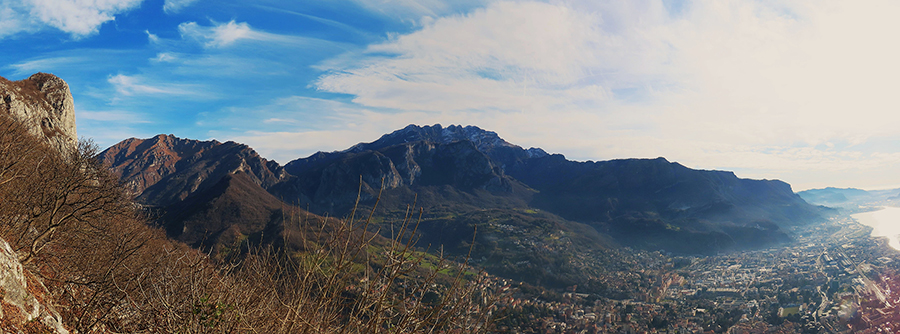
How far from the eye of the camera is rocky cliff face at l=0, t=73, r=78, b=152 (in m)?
45.8

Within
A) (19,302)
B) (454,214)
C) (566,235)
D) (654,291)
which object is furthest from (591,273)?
(19,302)

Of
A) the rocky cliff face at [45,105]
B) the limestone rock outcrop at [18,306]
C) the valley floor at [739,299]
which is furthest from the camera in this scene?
the valley floor at [739,299]

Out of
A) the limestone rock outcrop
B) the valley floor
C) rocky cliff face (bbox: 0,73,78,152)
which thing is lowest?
the valley floor

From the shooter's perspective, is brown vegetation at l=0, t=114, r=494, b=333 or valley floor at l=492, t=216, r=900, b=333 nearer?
brown vegetation at l=0, t=114, r=494, b=333

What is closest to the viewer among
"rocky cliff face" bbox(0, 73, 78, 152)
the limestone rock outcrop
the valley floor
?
the limestone rock outcrop

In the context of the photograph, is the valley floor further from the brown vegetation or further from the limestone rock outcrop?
the limestone rock outcrop

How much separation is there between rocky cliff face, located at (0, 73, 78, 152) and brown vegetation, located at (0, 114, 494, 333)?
34.2m

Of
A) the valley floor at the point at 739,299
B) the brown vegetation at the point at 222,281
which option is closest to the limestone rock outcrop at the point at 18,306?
the brown vegetation at the point at 222,281

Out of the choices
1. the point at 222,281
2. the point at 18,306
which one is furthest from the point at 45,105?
the point at 222,281

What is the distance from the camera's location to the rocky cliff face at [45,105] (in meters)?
45.8

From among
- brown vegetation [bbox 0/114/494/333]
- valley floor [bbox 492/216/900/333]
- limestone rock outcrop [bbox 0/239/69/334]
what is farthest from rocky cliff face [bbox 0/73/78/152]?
valley floor [bbox 492/216/900/333]

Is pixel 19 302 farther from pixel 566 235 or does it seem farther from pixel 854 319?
pixel 566 235

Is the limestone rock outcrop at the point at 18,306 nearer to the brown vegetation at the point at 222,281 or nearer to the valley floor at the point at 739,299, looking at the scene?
the brown vegetation at the point at 222,281

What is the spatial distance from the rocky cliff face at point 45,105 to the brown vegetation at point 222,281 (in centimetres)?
3418
